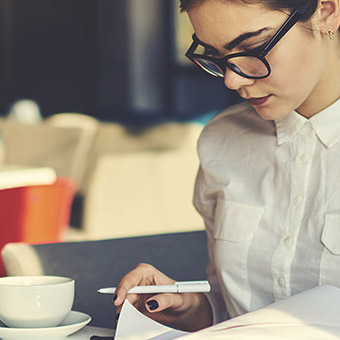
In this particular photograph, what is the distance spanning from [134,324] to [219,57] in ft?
1.37

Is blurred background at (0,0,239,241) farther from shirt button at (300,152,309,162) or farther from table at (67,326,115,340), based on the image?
table at (67,326,115,340)

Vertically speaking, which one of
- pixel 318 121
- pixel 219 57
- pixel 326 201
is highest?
pixel 219 57

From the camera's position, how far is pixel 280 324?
0.81m

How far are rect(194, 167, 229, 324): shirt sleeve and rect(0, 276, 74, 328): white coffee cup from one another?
466 mm

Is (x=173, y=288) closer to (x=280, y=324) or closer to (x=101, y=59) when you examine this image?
(x=280, y=324)

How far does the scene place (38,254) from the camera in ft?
4.55

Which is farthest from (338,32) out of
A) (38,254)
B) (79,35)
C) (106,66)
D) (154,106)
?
(79,35)

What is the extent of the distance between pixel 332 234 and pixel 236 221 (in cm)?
18

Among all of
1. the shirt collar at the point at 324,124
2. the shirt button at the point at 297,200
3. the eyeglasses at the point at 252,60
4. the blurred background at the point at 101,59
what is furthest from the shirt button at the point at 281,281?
the blurred background at the point at 101,59

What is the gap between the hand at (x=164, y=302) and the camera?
109 cm

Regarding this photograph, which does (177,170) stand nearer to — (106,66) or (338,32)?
(338,32)

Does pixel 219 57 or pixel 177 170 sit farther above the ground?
pixel 219 57

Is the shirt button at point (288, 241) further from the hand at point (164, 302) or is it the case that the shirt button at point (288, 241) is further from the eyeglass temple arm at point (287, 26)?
the eyeglass temple arm at point (287, 26)

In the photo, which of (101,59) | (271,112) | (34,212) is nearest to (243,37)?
(271,112)
